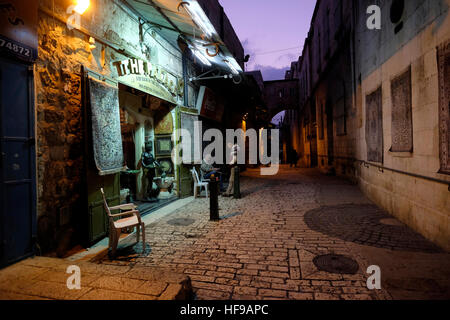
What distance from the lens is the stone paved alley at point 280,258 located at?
9.48ft

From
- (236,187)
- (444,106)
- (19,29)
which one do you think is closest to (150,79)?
(19,29)

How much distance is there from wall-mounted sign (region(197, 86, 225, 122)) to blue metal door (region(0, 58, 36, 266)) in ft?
25.4

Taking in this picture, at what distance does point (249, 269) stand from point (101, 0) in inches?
244

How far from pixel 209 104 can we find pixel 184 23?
16.9ft

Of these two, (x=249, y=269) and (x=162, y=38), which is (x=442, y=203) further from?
(x=162, y=38)

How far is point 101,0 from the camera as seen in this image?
522 cm

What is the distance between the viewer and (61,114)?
431 cm

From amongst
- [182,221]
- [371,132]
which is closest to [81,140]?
[182,221]

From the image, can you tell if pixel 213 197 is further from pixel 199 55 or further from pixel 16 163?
pixel 199 55

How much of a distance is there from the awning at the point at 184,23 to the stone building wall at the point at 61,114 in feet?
4.69

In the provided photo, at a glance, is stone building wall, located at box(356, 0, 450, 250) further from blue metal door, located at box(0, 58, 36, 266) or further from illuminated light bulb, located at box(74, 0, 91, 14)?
blue metal door, located at box(0, 58, 36, 266)

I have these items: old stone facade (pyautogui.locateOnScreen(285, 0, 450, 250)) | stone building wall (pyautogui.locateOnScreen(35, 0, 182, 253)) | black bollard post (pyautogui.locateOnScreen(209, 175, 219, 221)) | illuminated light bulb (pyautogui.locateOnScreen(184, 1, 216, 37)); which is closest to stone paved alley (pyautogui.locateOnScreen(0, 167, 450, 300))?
black bollard post (pyautogui.locateOnScreen(209, 175, 219, 221))

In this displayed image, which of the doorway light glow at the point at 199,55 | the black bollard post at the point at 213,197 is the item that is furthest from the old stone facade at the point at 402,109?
the doorway light glow at the point at 199,55

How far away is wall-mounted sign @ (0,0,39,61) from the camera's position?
3.18 metres
